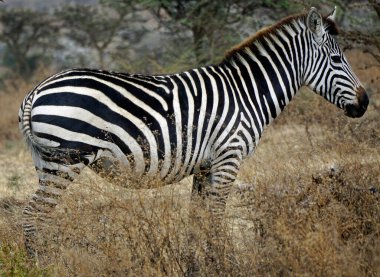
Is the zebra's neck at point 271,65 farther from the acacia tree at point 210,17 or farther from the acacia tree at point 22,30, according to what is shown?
the acacia tree at point 22,30

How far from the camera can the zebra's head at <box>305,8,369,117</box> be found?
6.45m

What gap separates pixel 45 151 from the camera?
214 inches

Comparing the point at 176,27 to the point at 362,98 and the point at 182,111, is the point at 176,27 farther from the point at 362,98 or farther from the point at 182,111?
the point at 182,111

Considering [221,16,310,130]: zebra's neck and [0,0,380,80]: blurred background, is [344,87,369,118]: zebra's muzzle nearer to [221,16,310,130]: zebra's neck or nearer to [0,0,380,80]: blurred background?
[221,16,310,130]: zebra's neck

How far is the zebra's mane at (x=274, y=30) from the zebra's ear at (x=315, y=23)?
0.07 metres

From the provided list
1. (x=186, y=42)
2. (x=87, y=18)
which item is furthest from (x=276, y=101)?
(x=87, y=18)

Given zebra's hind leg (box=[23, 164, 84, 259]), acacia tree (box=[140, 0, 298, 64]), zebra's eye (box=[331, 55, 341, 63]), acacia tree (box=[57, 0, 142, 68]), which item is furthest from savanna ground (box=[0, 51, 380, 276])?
acacia tree (box=[57, 0, 142, 68])

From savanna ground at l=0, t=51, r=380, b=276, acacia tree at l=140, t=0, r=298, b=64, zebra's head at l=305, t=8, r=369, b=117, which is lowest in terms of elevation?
savanna ground at l=0, t=51, r=380, b=276

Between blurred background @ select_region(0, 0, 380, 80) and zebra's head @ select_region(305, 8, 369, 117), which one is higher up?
blurred background @ select_region(0, 0, 380, 80)

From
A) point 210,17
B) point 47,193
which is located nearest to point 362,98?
point 47,193

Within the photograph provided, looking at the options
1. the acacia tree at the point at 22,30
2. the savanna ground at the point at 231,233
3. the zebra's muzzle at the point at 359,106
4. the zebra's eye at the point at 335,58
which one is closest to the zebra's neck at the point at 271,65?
the zebra's eye at the point at 335,58

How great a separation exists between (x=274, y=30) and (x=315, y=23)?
0.37 meters

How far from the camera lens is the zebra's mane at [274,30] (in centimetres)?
623

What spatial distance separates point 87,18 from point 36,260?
18138 mm
